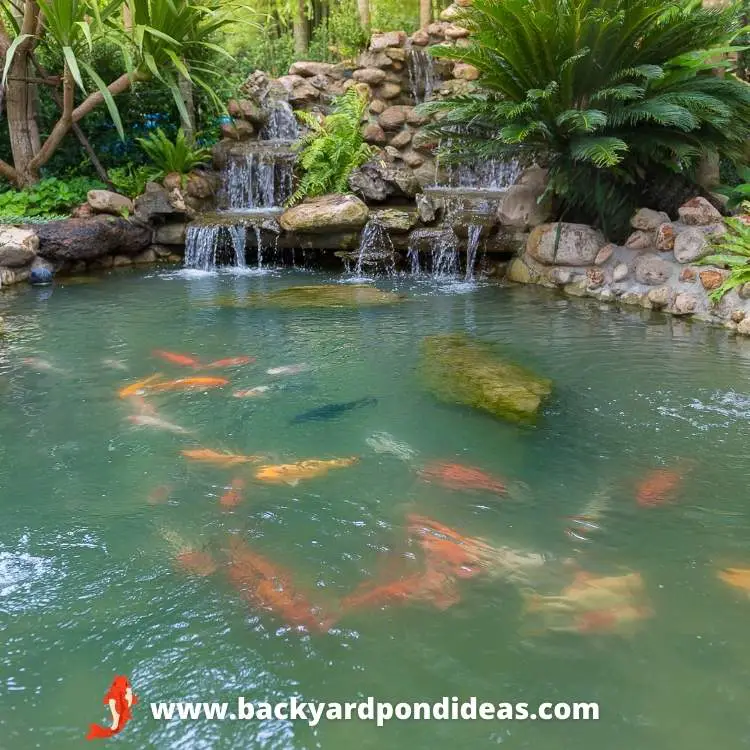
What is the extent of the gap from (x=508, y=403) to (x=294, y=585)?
6.97ft

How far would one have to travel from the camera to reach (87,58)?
33.2 ft

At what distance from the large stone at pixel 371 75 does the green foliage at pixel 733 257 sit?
8.37 m

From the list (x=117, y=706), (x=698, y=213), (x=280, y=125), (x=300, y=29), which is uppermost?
(x=300, y=29)

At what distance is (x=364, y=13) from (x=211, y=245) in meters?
8.46

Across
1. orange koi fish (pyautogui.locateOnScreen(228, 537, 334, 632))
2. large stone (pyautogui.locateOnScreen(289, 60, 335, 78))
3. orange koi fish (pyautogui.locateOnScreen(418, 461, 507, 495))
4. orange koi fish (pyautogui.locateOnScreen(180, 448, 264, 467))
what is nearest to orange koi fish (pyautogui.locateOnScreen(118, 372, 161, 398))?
orange koi fish (pyautogui.locateOnScreen(180, 448, 264, 467))

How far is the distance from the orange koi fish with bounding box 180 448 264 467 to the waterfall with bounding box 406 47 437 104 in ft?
36.4

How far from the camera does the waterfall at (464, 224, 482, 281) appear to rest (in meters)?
Answer: 8.70

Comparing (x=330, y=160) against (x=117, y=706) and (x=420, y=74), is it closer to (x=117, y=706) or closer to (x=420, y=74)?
(x=420, y=74)

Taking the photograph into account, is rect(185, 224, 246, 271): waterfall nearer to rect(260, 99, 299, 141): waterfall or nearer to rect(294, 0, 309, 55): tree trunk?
rect(260, 99, 299, 141): waterfall

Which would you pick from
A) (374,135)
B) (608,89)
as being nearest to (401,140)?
(374,135)

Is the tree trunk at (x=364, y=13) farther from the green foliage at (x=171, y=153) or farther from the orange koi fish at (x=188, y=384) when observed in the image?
the orange koi fish at (x=188, y=384)

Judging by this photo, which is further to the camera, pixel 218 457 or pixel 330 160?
pixel 330 160

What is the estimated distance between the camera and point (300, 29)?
1655 centimetres

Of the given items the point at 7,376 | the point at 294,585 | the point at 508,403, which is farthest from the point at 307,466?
the point at 7,376
